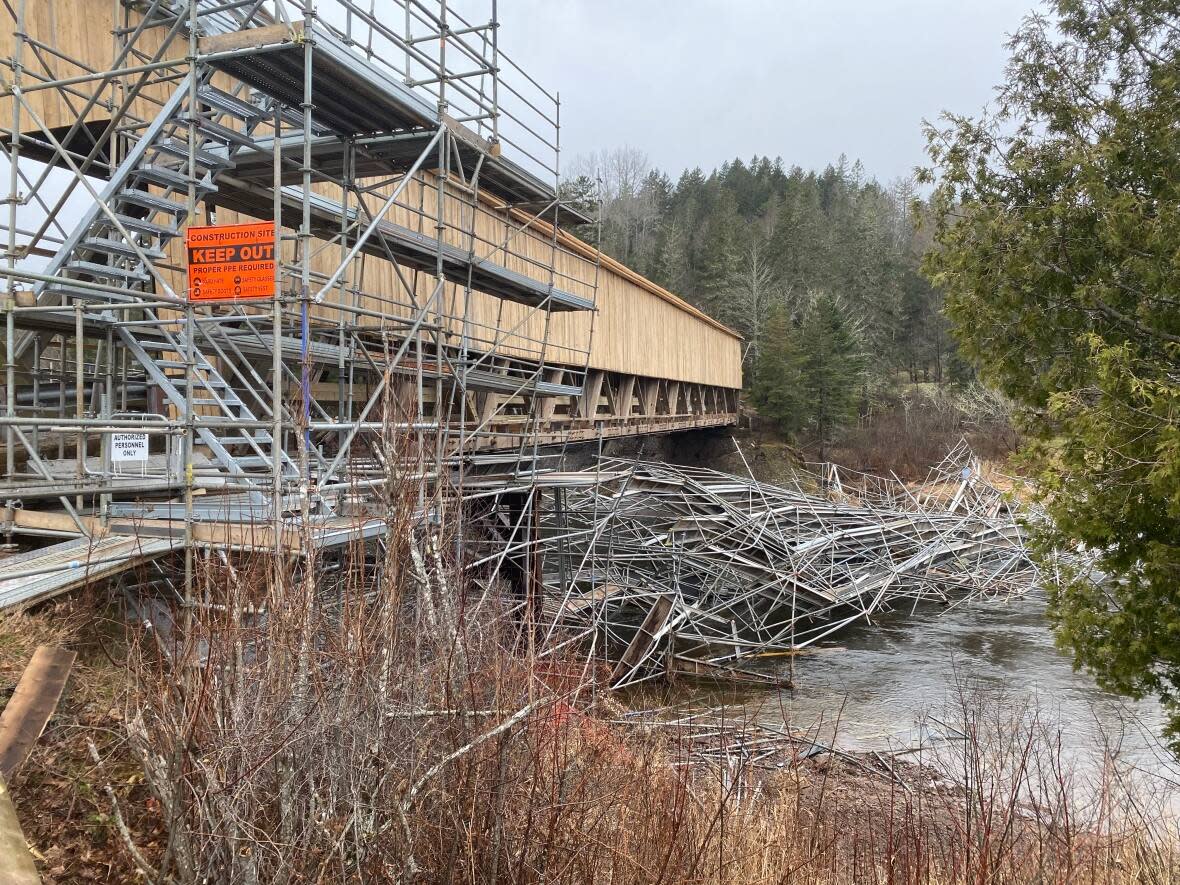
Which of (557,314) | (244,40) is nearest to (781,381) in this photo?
(557,314)

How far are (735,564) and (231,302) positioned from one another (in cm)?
1063

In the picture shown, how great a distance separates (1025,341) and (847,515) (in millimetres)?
10767

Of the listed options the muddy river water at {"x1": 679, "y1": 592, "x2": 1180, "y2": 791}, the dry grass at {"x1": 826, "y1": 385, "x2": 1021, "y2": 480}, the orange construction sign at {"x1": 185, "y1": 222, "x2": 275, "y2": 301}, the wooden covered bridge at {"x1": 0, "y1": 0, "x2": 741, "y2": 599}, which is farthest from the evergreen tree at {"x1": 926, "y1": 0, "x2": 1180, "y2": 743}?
the dry grass at {"x1": 826, "y1": 385, "x2": 1021, "y2": 480}

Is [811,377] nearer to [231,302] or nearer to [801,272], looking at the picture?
[801,272]

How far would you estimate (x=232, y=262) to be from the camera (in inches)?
255

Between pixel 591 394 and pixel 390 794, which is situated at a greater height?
pixel 591 394

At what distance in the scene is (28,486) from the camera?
235 inches

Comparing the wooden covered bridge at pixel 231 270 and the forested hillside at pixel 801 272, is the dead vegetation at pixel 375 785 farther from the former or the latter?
the forested hillside at pixel 801 272

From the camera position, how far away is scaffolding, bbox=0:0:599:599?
21.2 ft

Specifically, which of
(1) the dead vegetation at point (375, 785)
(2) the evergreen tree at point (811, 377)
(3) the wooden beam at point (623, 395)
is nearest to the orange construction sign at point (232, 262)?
(1) the dead vegetation at point (375, 785)

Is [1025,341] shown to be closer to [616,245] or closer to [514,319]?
[514,319]

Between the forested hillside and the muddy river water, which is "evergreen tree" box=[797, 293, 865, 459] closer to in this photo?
the forested hillside

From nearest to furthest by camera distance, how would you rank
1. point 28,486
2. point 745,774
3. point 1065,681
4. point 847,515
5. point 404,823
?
1. point 404,823
2. point 745,774
3. point 28,486
4. point 1065,681
5. point 847,515

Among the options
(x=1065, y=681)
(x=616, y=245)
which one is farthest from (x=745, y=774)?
(x=616, y=245)
